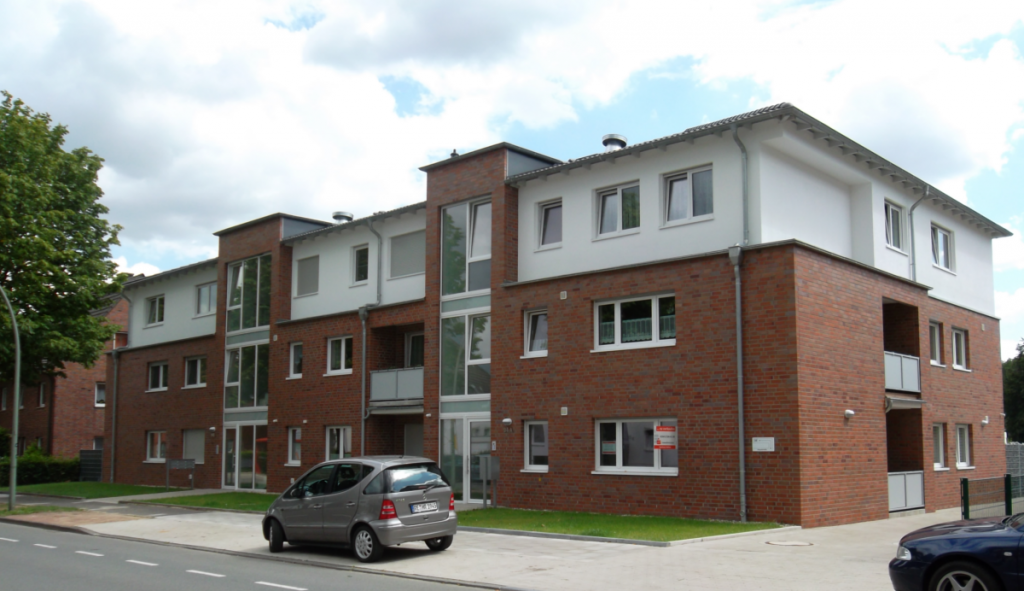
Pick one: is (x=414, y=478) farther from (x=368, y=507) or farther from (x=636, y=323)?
(x=636, y=323)

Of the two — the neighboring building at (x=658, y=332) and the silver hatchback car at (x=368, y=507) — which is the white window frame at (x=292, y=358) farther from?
the silver hatchback car at (x=368, y=507)

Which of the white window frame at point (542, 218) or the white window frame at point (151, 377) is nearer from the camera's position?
the white window frame at point (542, 218)

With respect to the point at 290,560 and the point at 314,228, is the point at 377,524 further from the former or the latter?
the point at 314,228

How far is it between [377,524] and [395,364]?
12625mm

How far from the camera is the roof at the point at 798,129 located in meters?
16.7

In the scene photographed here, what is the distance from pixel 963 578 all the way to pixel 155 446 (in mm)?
30427

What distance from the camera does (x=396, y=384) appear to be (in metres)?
23.4

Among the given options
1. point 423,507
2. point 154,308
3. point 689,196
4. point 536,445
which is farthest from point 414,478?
point 154,308

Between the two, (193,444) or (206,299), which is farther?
(206,299)

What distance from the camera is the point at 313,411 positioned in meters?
25.9

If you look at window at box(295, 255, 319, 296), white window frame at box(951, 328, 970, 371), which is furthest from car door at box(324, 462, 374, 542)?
white window frame at box(951, 328, 970, 371)

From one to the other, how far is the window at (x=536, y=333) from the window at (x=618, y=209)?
2.32 meters

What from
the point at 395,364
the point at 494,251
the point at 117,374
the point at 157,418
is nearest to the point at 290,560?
the point at 494,251

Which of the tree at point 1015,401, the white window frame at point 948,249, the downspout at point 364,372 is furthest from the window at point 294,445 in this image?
the tree at point 1015,401
